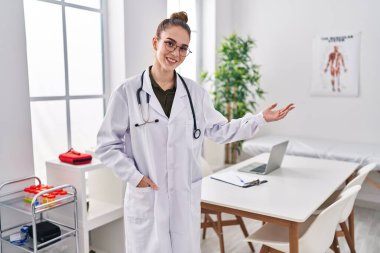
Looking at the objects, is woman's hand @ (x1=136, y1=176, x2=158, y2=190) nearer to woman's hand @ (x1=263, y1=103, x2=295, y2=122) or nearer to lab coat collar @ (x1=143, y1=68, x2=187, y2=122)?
lab coat collar @ (x1=143, y1=68, x2=187, y2=122)

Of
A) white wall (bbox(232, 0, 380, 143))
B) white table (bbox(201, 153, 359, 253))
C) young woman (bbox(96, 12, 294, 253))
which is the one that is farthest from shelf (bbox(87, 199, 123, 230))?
white wall (bbox(232, 0, 380, 143))

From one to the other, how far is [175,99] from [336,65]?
3.37m

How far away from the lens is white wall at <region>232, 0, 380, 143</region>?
4.32 meters

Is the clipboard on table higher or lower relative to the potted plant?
lower

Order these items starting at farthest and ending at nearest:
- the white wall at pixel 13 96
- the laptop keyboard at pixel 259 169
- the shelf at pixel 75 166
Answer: the laptop keyboard at pixel 259 169
the shelf at pixel 75 166
the white wall at pixel 13 96

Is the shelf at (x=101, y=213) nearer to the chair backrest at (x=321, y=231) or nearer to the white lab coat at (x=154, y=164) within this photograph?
the white lab coat at (x=154, y=164)

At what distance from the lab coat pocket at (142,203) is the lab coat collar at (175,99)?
0.36m

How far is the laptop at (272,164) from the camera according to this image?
2903mm

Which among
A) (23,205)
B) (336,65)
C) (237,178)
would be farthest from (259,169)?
(336,65)

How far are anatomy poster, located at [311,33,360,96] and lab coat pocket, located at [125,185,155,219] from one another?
353 cm

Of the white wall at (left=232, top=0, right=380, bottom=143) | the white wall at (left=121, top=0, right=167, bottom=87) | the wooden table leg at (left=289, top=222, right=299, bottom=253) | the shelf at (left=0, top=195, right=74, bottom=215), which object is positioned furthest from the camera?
the white wall at (left=232, top=0, right=380, bottom=143)

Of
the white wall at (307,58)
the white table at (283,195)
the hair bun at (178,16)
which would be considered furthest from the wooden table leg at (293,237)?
the white wall at (307,58)

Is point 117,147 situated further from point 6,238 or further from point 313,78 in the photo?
point 313,78

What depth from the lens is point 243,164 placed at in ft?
10.6
